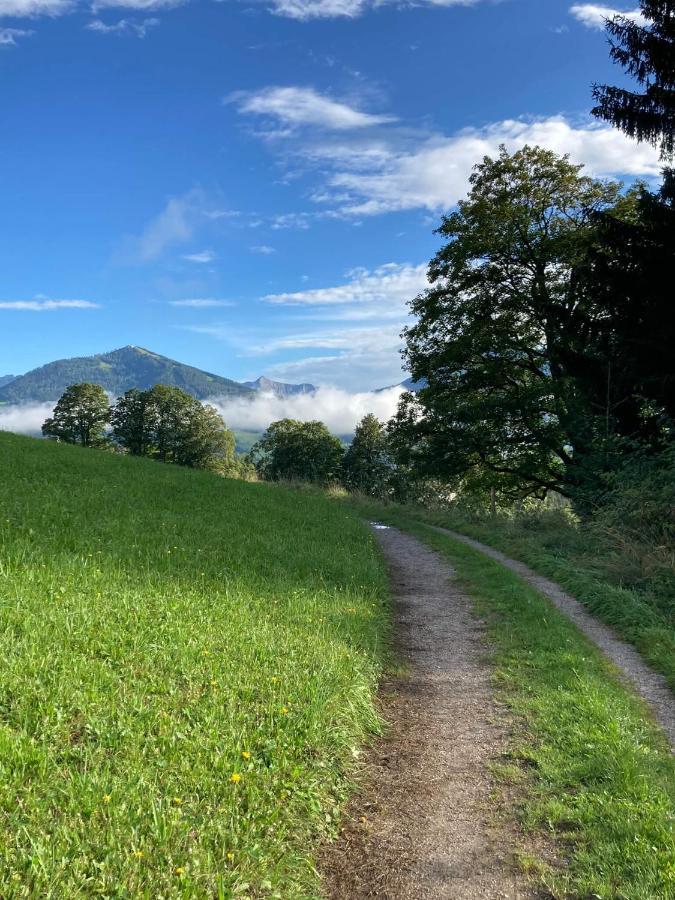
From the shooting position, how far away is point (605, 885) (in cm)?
333

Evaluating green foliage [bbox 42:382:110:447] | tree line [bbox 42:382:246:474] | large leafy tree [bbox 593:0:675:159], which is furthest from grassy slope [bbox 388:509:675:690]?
green foliage [bbox 42:382:110:447]

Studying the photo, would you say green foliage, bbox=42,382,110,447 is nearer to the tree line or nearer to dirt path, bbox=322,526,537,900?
the tree line

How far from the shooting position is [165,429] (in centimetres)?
7669

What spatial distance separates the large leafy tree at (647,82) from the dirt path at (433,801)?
42.7 ft

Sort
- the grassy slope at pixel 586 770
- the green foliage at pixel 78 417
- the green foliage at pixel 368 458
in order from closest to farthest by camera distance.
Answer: the grassy slope at pixel 586 770 < the green foliage at pixel 78 417 < the green foliage at pixel 368 458

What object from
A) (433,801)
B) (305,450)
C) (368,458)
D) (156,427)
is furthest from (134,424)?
(433,801)

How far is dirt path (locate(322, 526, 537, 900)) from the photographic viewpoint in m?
3.59

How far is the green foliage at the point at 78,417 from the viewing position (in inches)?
2756

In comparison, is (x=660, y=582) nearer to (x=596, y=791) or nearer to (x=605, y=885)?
(x=596, y=791)

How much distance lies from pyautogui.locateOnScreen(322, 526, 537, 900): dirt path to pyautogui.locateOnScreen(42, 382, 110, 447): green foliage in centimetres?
7178

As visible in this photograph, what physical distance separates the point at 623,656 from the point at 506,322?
1915cm

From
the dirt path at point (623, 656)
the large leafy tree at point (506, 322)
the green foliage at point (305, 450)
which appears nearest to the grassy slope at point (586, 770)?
the dirt path at point (623, 656)

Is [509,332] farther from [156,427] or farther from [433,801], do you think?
[156,427]

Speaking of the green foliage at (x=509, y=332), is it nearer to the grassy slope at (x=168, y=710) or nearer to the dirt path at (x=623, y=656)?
the dirt path at (x=623, y=656)
